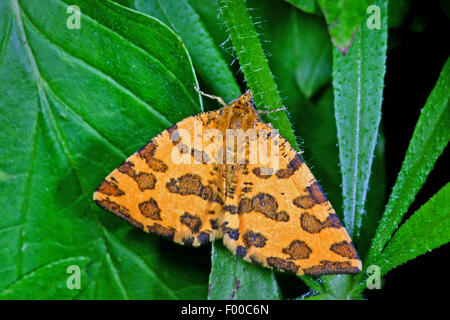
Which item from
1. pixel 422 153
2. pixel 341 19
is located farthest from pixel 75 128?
pixel 422 153

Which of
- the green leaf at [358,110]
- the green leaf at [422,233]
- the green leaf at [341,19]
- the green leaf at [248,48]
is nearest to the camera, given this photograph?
the green leaf at [341,19]

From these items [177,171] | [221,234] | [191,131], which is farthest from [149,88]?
[221,234]

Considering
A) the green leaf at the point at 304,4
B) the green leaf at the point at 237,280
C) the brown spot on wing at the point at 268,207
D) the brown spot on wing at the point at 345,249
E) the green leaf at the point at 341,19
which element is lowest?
the green leaf at the point at 237,280

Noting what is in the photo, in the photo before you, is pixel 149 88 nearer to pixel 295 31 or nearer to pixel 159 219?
pixel 159 219

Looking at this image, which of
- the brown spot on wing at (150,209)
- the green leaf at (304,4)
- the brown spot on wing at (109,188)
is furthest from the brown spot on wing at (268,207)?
the green leaf at (304,4)

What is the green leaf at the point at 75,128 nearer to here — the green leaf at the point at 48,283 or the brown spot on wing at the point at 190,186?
the green leaf at the point at 48,283

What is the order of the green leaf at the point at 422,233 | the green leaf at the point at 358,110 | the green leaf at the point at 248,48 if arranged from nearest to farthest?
the green leaf at the point at 422,233
the green leaf at the point at 248,48
the green leaf at the point at 358,110

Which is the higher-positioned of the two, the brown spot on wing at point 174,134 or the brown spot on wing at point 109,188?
the brown spot on wing at point 174,134
